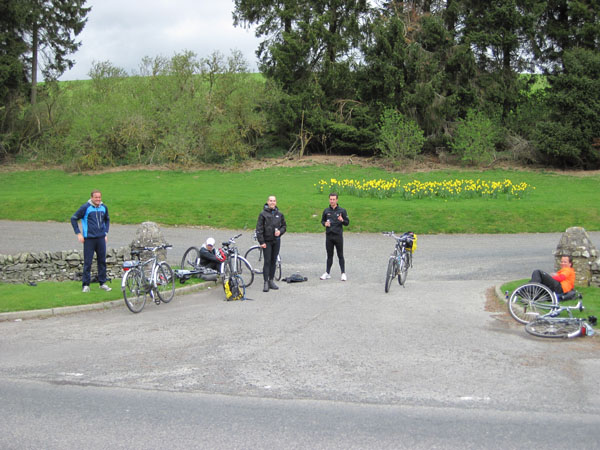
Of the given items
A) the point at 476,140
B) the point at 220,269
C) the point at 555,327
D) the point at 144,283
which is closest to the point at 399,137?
the point at 476,140

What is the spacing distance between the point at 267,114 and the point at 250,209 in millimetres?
20907

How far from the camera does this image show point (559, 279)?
10727 mm

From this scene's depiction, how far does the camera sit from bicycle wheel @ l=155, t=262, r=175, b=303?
1176 centimetres

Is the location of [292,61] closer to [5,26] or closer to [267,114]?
[267,114]

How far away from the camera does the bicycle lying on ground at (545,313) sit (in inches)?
350

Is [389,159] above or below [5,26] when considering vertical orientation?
below

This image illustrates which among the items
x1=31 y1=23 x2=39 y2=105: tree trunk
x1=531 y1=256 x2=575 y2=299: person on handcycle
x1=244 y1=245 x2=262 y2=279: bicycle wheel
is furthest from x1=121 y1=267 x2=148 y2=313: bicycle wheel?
x1=31 y1=23 x2=39 y2=105: tree trunk

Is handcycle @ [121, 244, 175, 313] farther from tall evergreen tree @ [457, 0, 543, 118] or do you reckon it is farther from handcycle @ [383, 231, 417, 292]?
tall evergreen tree @ [457, 0, 543, 118]

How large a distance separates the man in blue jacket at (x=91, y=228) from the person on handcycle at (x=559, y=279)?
326 inches

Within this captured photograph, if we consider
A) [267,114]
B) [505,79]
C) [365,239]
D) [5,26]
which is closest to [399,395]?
[365,239]

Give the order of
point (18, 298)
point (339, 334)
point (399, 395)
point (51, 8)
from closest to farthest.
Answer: point (399, 395) < point (339, 334) < point (18, 298) < point (51, 8)

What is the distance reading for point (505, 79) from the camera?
46125 millimetres

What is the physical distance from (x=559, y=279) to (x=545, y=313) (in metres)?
1.16

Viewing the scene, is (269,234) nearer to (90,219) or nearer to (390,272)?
(390,272)
